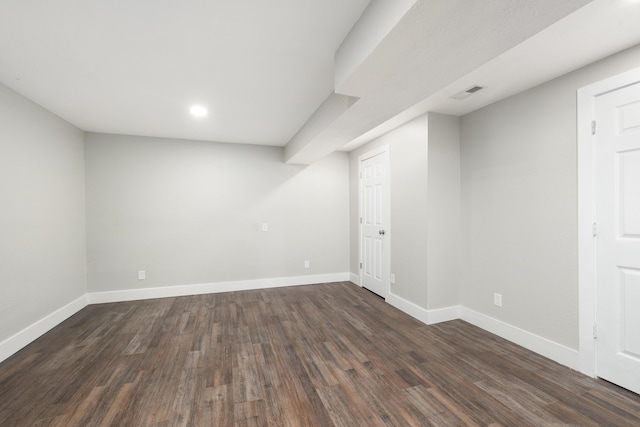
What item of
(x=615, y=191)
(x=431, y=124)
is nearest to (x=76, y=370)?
(x=431, y=124)

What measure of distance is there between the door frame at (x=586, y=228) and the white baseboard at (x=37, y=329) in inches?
189

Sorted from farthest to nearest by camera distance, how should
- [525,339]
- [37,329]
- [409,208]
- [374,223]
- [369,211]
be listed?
[369,211], [374,223], [409,208], [37,329], [525,339]

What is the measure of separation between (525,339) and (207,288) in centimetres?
410

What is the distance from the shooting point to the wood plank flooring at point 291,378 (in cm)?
168

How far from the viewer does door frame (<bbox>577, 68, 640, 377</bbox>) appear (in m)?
2.07

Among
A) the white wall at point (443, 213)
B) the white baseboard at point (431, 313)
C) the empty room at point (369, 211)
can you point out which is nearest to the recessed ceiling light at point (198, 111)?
the empty room at point (369, 211)

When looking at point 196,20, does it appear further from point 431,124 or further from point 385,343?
point 385,343

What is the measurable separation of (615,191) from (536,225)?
0.60 metres

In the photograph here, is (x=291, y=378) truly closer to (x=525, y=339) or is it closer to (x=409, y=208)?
(x=525, y=339)

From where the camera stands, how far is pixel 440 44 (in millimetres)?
1389

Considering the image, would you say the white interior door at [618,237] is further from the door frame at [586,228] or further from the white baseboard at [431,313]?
the white baseboard at [431,313]

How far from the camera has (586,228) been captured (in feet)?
6.90

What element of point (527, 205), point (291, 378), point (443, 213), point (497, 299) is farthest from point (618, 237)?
point (291, 378)

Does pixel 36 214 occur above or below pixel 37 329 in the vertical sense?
above
